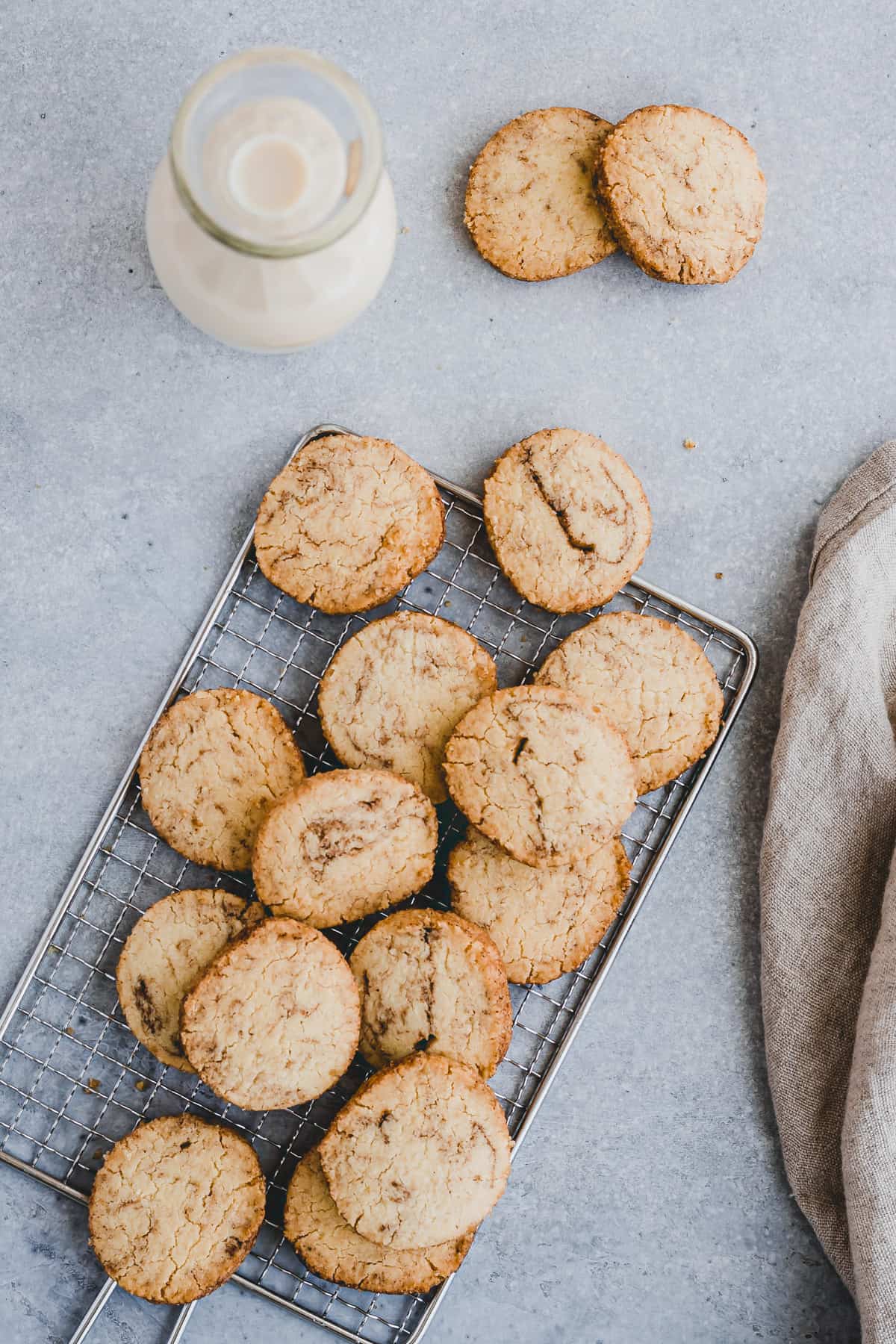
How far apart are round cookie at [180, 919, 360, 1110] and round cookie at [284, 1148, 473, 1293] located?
7.2 inches

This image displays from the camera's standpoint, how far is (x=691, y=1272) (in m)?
1.78

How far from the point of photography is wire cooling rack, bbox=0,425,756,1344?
171cm

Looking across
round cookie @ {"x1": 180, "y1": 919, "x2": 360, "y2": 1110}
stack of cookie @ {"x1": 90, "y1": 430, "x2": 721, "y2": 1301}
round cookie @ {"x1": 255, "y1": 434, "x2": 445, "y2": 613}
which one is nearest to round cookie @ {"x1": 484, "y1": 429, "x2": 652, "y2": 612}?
stack of cookie @ {"x1": 90, "y1": 430, "x2": 721, "y2": 1301}

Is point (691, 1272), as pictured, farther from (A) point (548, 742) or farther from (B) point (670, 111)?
(B) point (670, 111)

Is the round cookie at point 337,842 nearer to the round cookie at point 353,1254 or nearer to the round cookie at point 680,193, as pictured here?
the round cookie at point 353,1254

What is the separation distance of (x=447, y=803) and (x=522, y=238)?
0.91m

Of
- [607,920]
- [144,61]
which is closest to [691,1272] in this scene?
[607,920]

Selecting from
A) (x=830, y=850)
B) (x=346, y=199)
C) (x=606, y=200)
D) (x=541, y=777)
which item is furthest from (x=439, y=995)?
(x=606, y=200)

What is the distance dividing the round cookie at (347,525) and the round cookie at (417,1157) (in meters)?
0.71

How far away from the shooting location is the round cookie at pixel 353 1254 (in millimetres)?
1612

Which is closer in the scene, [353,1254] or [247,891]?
[353,1254]

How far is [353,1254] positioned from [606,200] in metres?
1.66

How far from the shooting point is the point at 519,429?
5.83 ft

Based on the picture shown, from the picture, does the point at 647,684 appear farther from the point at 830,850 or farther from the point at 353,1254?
the point at 353,1254
